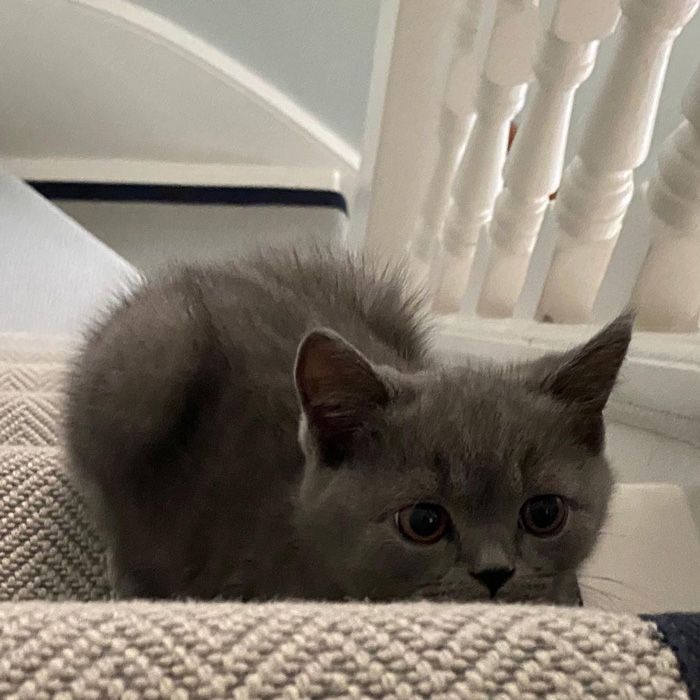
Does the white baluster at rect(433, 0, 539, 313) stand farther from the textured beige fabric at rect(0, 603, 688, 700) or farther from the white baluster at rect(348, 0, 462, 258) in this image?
the textured beige fabric at rect(0, 603, 688, 700)

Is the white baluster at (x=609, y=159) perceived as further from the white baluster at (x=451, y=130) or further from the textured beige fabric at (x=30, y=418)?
the textured beige fabric at (x=30, y=418)

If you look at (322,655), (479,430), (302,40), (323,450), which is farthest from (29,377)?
(302,40)

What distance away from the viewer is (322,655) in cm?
43

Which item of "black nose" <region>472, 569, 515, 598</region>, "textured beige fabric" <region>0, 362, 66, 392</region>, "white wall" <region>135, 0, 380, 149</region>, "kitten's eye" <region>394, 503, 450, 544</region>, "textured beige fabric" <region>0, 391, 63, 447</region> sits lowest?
"textured beige fabric" <region>0, 362, 66, 392</region>

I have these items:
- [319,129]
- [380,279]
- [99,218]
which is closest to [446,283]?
[380,279]

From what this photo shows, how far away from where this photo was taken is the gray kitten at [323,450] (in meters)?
0.67

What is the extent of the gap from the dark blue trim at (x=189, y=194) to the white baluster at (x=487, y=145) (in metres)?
0.95

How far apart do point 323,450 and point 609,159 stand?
1.40 feet

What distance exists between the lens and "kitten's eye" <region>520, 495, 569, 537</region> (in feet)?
2.23

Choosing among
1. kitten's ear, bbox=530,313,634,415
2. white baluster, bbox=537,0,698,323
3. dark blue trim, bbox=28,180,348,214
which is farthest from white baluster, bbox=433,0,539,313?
dark blue trim, bbox=28,180,348,214

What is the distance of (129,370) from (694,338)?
0.53m

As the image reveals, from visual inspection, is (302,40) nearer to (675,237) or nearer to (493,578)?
(675,237)

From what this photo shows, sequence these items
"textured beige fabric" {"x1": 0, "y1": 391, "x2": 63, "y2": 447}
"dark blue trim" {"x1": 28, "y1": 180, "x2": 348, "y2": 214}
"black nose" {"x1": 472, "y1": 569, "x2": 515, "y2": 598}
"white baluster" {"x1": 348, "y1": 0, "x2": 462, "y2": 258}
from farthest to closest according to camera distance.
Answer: "dark blue trim" {"x1": 28, "y1": 180, "x2": 348, "y2": 214}, "white baluster" {"x1": 348, "y1": 0, "x2": 462, "y2": 258}, "textured beige fabric" {"x1": 0, "y1": 391, "x2": 63, "y2": 447}, "black nose" {"x1": 472, "y1": 569, "x2": 515, "y2": 598}

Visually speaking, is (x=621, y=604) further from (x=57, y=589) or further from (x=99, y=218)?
(x=99, y=218)
